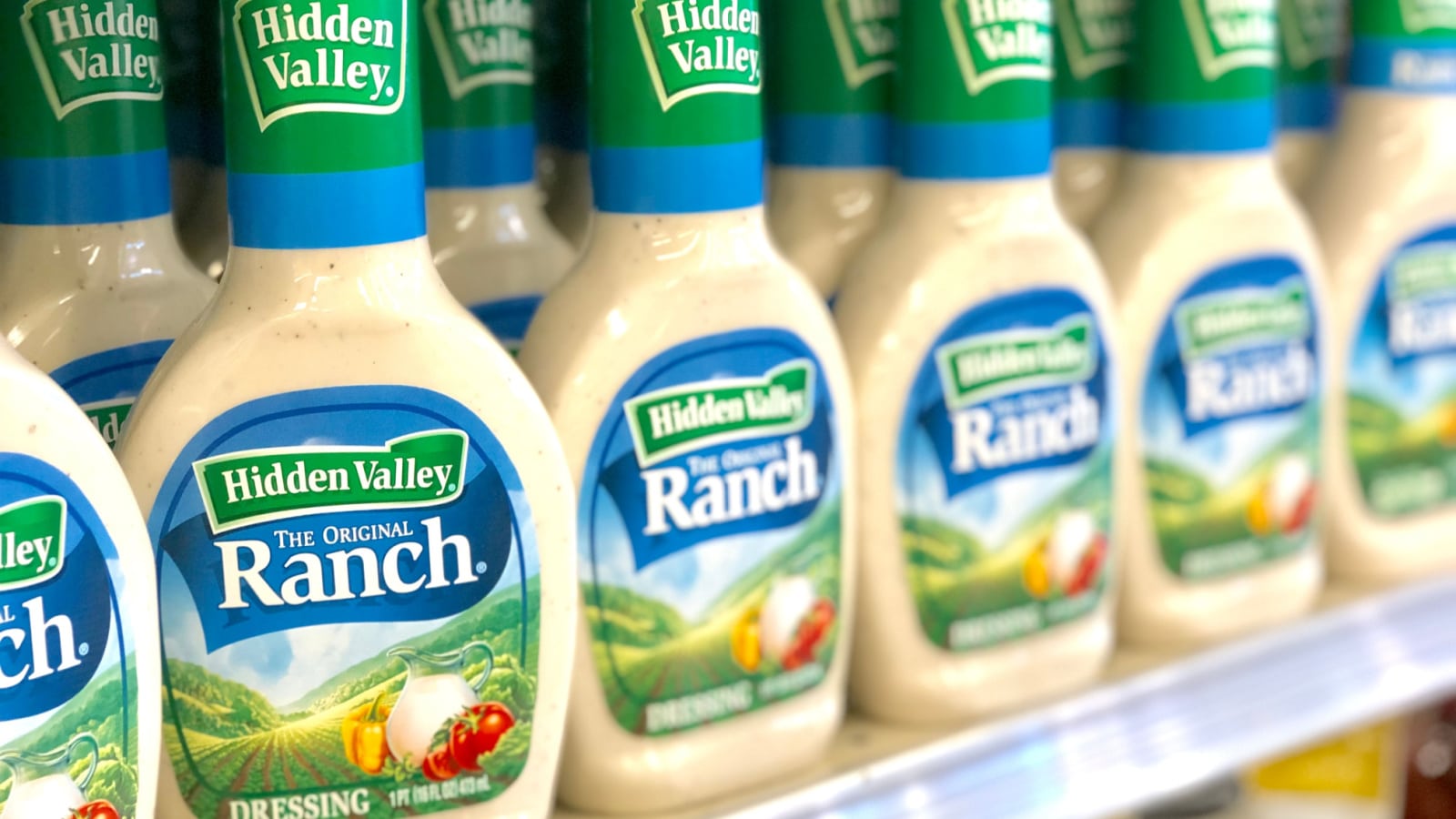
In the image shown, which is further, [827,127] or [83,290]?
[827,127]

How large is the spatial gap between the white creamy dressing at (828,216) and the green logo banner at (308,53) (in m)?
0.43

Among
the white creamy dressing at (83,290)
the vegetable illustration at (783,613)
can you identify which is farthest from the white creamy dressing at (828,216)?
the white creamy dressing at (83,290)

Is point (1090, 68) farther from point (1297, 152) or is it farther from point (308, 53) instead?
point (308, 53)

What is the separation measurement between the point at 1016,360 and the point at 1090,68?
0.28 meters

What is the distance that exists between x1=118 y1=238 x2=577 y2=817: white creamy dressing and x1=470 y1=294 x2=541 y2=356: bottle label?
194 mm

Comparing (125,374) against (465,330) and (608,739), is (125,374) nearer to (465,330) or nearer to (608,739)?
(465,330)

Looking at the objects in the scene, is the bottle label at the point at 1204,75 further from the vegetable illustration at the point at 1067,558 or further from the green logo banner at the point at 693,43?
the green logo banner at the point at 693,43

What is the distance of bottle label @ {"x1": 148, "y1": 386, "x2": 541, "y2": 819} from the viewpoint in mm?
835

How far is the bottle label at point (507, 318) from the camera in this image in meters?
1.08

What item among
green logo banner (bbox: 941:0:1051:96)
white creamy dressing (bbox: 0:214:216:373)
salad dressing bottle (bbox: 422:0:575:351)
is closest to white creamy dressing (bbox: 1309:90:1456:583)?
green logo banner (bbox: 941:0:1051:96)

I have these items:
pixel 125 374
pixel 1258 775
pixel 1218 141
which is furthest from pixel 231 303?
pixel 1258 775

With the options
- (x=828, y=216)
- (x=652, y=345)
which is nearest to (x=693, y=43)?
(x=652, y=345)

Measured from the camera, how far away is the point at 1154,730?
3.86ft

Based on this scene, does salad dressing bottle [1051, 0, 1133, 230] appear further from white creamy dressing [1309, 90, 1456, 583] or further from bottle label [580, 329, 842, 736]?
bottle label [580, 329, 842, 736]
